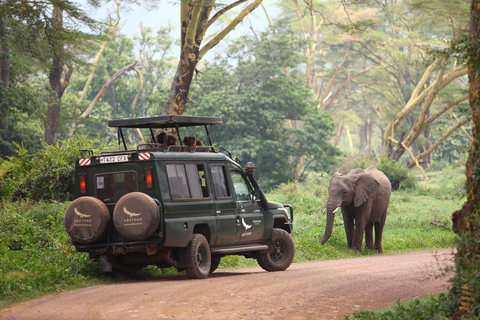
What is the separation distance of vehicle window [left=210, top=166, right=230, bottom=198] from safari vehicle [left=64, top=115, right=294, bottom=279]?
18mm

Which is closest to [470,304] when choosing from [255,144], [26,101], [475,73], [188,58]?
[475,73]

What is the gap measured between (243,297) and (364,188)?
31.4ft

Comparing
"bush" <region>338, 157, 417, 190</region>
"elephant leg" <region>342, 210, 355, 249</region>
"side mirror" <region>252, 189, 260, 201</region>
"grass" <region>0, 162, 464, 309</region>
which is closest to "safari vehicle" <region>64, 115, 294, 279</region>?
"side mirror" <region>252, 189, 260, 201</region>

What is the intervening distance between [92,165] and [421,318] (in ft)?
20.4

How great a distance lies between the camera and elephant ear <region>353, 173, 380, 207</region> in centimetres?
1834

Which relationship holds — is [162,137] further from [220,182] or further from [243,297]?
[243,297]

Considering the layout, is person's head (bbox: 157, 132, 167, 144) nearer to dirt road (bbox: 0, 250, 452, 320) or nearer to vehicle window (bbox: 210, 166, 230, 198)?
vehicle window (bbox: 210, 166, 230, 198)

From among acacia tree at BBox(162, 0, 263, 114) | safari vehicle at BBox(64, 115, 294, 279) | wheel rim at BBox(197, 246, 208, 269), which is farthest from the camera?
acacia tree at BBox(162, 0, 263, 114)

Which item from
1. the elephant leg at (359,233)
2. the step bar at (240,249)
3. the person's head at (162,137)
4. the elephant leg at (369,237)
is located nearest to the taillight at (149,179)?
the step bar at (240,249)

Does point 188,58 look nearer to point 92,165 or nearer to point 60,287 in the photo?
point 92,165

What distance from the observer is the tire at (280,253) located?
536 inches

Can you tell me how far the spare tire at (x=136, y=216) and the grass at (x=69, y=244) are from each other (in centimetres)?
123

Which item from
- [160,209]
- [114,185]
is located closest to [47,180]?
[114,185]

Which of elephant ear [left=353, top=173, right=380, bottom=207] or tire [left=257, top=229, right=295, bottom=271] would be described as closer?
tire [left=257, top=229, right=295, bottom=271]
